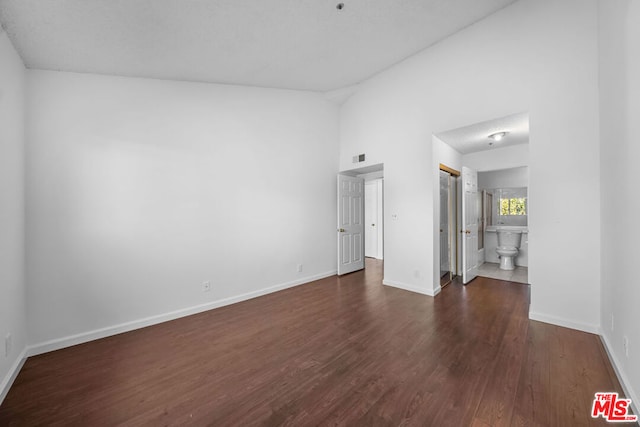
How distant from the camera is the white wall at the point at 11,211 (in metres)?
1.90

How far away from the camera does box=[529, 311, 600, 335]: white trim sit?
2.56m

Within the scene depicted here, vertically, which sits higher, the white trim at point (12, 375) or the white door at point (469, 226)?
the white door at point (469, 226)

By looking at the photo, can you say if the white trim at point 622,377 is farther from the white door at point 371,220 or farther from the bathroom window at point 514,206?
the white door at point 371,220

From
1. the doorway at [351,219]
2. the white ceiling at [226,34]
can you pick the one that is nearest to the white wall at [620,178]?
the white ceiling at [226,34]

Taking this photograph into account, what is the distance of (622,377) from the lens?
71.4 inches

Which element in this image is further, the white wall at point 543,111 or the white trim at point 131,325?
the white wall at point 543,111

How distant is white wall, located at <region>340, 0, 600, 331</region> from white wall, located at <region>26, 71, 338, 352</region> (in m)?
2.20

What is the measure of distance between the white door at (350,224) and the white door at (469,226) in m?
2.00

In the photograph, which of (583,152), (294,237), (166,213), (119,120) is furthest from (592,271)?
(119,120)

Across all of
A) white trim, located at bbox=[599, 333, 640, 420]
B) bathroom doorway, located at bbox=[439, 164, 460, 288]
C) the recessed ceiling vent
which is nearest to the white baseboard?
bathroom doorway, located at bbox=[439, 164, 460, 288]

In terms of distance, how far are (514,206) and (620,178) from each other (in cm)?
432

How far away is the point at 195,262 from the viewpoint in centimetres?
328

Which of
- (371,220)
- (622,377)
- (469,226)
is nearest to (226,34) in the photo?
(622,377)

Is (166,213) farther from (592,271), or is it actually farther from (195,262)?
(592,271)
